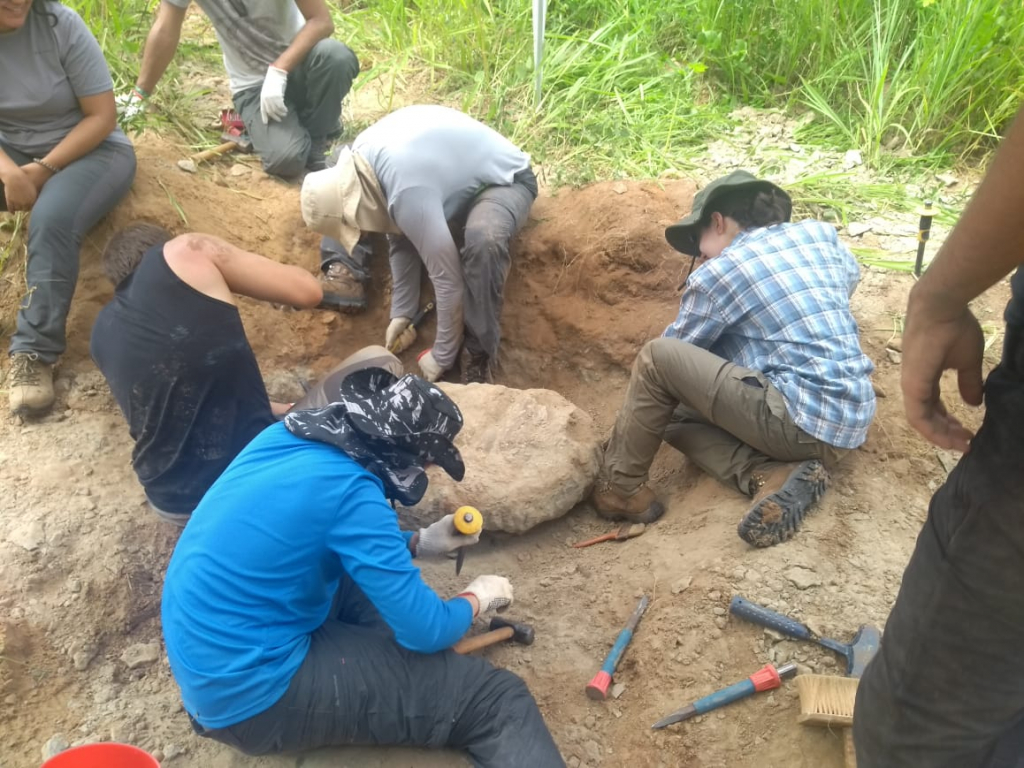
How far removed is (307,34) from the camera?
3.63m

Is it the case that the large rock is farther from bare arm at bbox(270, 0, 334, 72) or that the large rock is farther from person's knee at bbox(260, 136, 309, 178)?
bare arm at bbox(270, 0, 334, 72)

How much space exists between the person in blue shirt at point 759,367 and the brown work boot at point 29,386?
2137 mm

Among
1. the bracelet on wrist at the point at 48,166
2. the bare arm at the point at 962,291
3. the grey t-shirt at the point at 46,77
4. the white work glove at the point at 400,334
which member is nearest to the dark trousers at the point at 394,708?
the bare arm at the point at 962,291

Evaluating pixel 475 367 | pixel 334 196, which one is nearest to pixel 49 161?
pixel 334 196

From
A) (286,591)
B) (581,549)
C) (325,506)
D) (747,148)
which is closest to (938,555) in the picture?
(325,506)

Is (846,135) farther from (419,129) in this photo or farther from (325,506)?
(325,506)

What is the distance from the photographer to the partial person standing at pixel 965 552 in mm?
992

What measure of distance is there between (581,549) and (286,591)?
1267 mm

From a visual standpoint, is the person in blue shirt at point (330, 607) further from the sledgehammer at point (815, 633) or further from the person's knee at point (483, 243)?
the person's knee at point (483, 243)

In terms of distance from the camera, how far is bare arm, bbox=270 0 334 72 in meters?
3.61

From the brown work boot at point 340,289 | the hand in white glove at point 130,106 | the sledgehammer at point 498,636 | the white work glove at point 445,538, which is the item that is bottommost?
the brown work boot at point 340,289

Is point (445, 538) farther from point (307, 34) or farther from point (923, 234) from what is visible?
point (307, 34)

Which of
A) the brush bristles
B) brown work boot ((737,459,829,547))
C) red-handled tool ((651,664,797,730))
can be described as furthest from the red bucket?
brown work boot ((737,459,829,547))

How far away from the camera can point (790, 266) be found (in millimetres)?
2381
